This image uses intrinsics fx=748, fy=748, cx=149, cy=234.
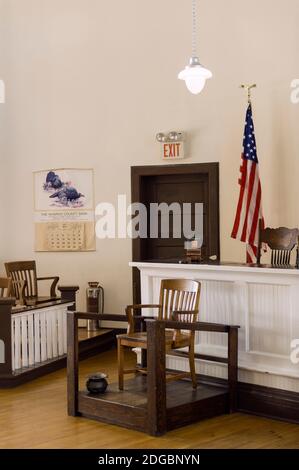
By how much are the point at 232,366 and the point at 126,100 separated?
4.40 m

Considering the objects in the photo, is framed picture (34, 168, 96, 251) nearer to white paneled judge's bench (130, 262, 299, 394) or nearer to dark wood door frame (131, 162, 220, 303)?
dark wood door frame (131, 162, 220, 303)

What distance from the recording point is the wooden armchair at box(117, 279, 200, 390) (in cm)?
620

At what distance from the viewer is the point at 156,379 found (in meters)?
5.58

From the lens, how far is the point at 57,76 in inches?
390

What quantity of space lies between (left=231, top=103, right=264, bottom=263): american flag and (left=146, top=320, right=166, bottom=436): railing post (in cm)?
282

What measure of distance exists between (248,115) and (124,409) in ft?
12.7

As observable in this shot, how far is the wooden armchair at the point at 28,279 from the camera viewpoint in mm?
9170

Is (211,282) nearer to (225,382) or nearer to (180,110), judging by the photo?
(225,382)

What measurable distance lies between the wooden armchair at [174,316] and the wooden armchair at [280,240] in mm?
752

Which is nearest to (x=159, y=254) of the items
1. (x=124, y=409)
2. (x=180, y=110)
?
(x=180, y=110)

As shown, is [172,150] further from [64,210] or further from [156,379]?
[156,379]
